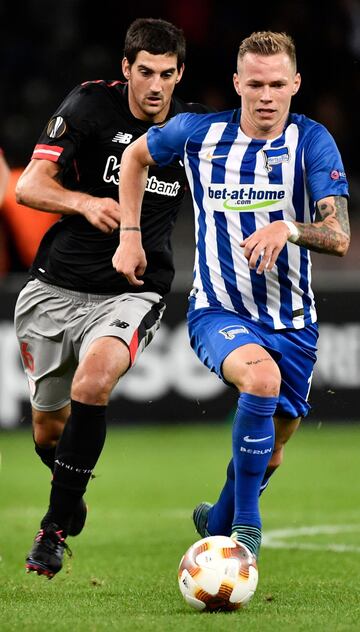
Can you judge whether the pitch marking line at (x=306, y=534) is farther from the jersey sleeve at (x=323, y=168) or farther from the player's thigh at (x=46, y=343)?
the jersey sleeve at (x=323, y=168)

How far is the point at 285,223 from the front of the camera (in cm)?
529

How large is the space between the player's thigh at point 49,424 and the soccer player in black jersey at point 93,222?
0.6 inches

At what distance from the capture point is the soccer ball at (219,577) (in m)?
5.20

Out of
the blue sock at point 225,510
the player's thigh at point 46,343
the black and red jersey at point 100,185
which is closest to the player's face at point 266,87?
the black and red jersey at point 100,185

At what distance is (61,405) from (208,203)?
4.92 ft

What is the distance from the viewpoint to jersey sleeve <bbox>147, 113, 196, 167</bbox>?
237 inches

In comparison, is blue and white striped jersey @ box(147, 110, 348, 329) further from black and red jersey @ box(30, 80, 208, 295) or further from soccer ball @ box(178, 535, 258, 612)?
soccer ball @ box(178, 535, 258, 612)

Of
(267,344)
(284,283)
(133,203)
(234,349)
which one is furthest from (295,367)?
(133,203)

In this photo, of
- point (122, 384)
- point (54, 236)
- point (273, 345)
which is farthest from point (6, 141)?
point (273, 345)

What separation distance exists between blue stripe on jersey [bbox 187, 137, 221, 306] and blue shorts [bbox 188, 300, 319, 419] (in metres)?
0.09

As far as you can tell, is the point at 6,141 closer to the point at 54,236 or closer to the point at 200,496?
the point at 200,496

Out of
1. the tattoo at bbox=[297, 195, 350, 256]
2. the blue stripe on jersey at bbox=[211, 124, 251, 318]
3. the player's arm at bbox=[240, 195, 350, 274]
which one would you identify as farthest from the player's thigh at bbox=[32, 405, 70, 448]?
the tattoo at bbox=[297, 195, 350, 256]

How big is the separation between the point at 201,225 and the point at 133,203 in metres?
0.34

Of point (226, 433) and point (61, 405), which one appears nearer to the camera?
point (61, 405)
